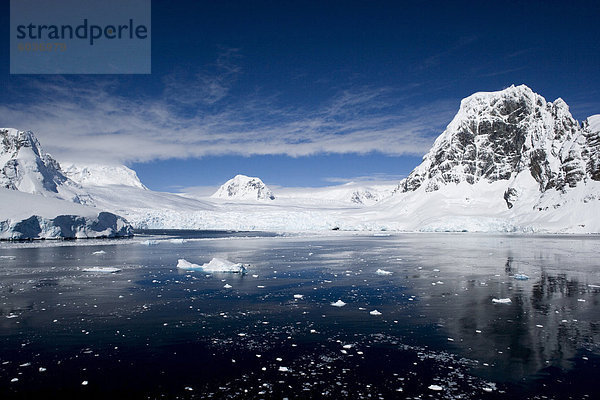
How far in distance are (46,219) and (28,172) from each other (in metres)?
86.3

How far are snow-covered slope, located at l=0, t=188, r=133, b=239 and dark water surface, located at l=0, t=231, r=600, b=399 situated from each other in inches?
1318

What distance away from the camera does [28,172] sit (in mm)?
118938

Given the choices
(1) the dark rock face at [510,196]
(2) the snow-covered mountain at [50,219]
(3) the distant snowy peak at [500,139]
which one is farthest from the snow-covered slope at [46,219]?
(3) the distant snowy peak at [500,139]

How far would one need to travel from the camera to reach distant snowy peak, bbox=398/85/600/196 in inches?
3827

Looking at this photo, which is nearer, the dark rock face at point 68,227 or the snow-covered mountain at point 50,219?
the snow-covered mountain at point 50,219

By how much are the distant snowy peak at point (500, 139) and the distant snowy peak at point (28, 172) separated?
10459cm

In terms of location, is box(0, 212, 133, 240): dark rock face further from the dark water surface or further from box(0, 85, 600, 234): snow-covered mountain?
the dark water surface

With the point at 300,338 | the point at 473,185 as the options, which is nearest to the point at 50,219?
the point at 300,338

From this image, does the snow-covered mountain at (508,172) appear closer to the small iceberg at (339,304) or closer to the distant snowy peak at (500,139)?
the distant snowy peak at (500,139)

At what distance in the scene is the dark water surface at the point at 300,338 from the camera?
6902 millimetres

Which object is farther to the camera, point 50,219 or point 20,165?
point 20,165

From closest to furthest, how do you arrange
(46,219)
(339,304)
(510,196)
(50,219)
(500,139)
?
(339,304)
(46,219)
(50,219)
(510,196)
(500,139)

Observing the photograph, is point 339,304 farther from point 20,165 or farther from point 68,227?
point 20,165

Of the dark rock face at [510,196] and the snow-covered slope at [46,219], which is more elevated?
the dark rock face at [510,196]
